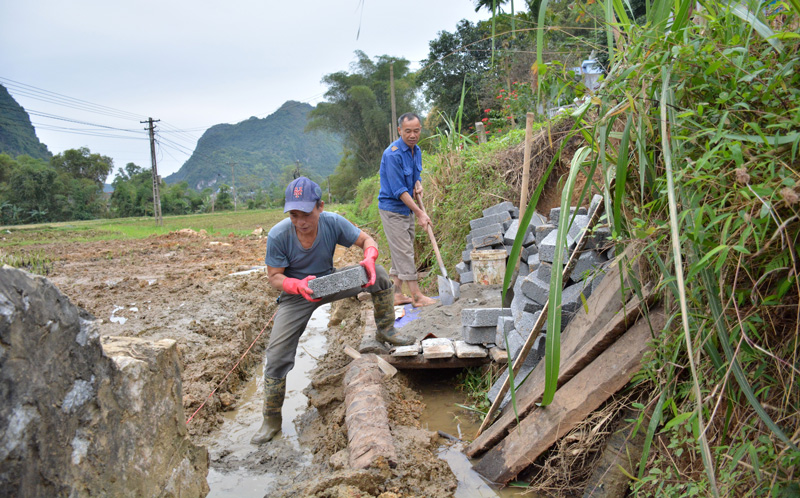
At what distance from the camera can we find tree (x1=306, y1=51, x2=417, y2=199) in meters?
39.0

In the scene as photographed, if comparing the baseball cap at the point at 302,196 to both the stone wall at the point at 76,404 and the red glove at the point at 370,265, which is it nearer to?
the red glove at the point at 370,265

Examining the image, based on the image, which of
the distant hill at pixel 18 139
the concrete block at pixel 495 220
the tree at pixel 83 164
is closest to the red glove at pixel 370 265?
the concrete block at pixel 495 220

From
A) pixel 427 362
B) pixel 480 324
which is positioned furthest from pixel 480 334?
pixel 427 362

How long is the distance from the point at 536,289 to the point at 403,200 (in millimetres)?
2247

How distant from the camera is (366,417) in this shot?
3.03 metres

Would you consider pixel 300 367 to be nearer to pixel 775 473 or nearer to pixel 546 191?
pixel 546 191

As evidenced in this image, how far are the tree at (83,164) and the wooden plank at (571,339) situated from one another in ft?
182

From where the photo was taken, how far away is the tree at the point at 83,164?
48.2m

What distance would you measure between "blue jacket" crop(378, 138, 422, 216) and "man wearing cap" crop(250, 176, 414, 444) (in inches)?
53.3

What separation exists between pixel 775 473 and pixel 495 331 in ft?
7.93

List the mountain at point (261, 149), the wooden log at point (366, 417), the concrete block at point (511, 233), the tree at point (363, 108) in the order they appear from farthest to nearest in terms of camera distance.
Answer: the mountain at point (261, 149) < the tree at point (363, 108) < the concrete block at point (511, 233) < the wooden log at point (366, 417)

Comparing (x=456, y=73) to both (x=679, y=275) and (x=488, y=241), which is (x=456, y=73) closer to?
(x=488, y=241)

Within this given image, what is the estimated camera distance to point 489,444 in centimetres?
297

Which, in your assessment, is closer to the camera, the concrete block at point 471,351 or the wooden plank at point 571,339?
the wooden plank at point 571,339
